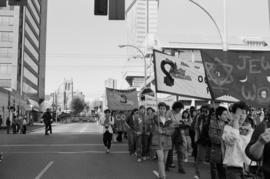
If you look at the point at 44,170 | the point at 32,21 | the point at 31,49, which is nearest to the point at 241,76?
the point at 44,170

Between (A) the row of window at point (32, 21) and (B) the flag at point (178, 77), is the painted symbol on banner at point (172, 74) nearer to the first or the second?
(B) the flag at point (178, 77)

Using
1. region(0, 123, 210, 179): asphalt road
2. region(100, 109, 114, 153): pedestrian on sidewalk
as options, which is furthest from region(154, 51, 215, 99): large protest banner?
region(100, 109, 114, 153): pedestrian on sidewalk

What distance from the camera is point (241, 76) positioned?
802 centimetres

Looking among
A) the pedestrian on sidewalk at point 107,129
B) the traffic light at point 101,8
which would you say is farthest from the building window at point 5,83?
the traffic light at point 101,8

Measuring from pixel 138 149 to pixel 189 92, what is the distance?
19.9 feet

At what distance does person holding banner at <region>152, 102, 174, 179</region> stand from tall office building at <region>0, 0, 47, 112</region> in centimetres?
4908

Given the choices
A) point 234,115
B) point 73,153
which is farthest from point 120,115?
point 234,115

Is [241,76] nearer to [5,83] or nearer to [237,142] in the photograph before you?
[237,142]

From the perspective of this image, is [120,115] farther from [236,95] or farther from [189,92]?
[236,95]

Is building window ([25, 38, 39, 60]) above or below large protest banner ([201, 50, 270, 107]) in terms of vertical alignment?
above

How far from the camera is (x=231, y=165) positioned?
6.22m

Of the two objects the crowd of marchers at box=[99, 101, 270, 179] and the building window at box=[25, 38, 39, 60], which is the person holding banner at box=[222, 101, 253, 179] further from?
the building window at box=[25, 38, 39, 60]

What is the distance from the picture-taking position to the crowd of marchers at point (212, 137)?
4555 mm

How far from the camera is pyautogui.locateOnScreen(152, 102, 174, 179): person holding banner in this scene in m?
10.0
